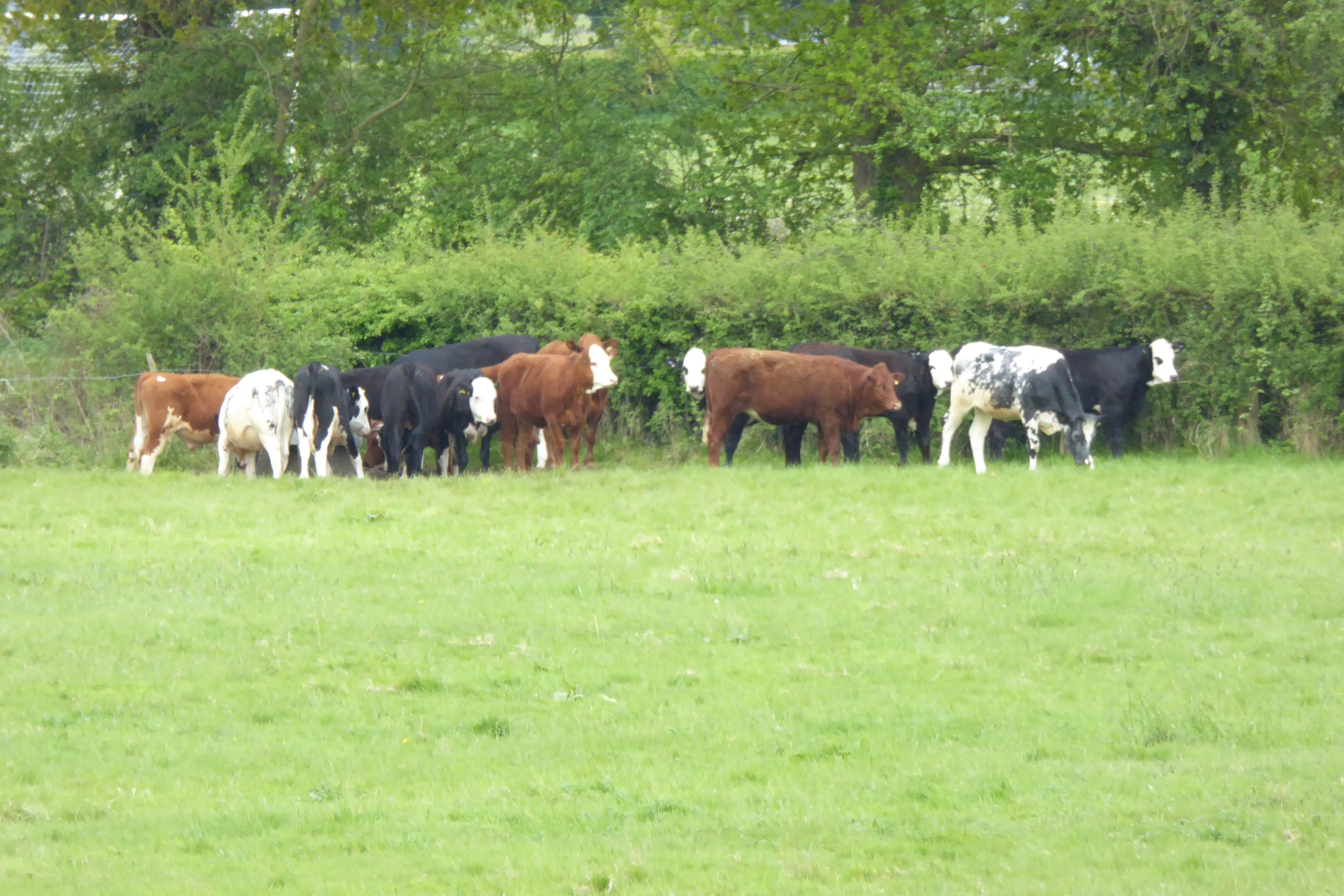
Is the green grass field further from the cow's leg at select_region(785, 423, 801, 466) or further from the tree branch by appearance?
the tree branch

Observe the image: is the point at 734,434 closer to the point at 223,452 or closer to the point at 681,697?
the point at 223,452

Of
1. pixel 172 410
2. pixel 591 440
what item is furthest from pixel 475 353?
pixel 172 410

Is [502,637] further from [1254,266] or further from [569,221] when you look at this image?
[569,221]

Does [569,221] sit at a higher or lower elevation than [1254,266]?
higher

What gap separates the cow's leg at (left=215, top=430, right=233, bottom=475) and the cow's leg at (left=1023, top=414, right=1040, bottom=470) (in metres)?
10.1

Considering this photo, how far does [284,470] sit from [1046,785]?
1550 centimetres

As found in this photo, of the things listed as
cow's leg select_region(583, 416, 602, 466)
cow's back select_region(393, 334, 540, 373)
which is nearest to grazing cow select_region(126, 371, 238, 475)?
cow's back select_region(393, 334, 540, 373)

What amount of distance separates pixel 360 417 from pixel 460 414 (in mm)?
1319

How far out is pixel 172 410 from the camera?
2152 centimetres

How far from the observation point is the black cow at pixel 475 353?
24.2 metres

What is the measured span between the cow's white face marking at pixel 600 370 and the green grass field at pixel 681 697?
179 inches

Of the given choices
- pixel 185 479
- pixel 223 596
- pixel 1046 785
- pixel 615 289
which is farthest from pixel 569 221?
pixel 1046 785

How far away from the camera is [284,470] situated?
21.5 metres

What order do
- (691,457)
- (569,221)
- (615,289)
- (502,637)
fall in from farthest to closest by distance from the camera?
(569,221) < (615,289) < (691,457) < (502,637)
